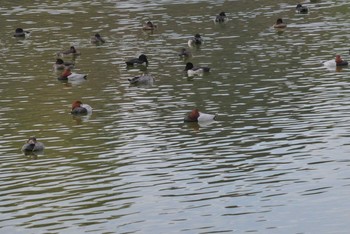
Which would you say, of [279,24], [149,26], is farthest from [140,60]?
Answer: [279,24]

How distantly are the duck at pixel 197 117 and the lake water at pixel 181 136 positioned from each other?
51 cm

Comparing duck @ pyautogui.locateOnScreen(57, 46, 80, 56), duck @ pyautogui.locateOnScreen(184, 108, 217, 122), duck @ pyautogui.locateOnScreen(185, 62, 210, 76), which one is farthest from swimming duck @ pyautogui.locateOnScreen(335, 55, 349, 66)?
duck @ pyautogui.locateOnScreen(57, 46, 80, 56)

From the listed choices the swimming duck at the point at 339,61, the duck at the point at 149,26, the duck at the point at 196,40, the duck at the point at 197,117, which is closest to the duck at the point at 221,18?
the duck at the point at 149,26

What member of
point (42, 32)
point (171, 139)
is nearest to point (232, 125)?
point (171, 139)

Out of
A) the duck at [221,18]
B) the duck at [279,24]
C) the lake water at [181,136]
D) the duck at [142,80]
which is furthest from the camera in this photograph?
the duck at [221,18]

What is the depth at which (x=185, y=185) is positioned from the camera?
3319 cm

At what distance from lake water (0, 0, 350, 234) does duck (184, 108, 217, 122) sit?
508 mm

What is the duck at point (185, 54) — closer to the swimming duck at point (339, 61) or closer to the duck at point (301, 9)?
the swimming duck at point (339, 61)

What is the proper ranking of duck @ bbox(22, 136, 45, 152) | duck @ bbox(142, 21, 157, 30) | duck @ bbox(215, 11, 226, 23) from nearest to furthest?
duck @ bbox(22, 136, 45, 152) → duck @ bbox(142, 21, 157, 30) → duck @ bbox(215, 11, 226, 23)

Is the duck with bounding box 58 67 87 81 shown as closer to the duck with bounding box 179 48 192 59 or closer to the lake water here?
the lake water

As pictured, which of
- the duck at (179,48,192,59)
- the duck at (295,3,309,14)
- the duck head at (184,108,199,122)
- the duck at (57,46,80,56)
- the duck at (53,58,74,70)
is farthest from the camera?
the duck at (295,3,309,14)

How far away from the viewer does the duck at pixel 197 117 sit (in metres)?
43.4

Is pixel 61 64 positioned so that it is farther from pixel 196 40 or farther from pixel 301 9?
pixel 301 9

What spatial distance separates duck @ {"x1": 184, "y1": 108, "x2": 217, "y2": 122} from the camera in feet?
142
